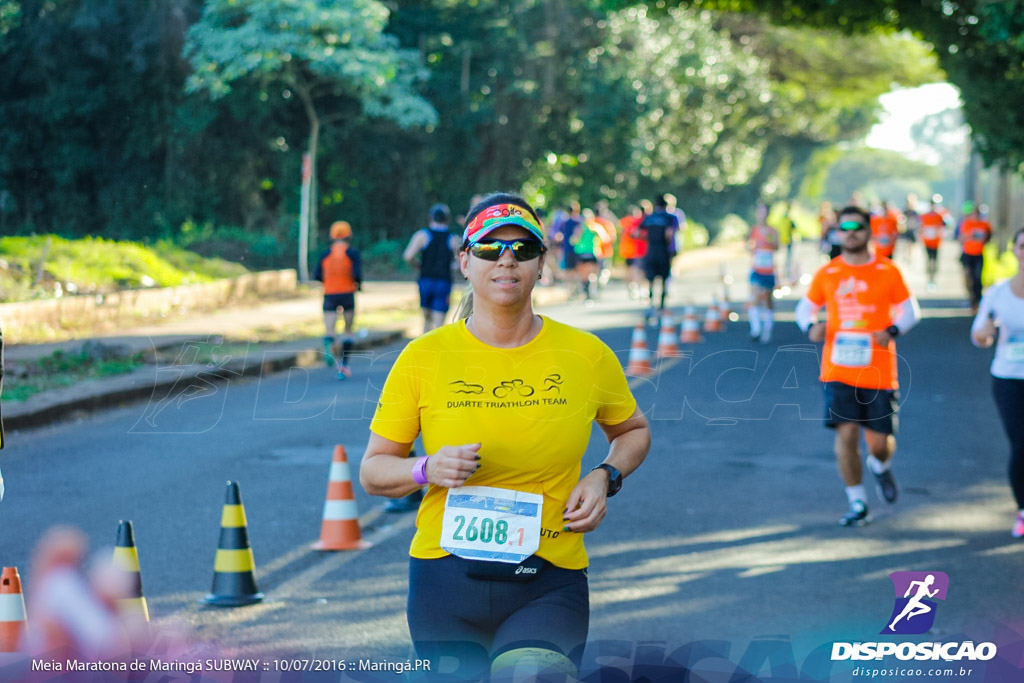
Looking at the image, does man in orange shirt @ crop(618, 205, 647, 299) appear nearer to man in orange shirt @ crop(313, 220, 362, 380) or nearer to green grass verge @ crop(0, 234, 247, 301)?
green grass verge @ crop(0, 234, 247, 301)

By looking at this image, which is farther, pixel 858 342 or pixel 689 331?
pixel 689 331

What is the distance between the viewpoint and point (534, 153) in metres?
40.8

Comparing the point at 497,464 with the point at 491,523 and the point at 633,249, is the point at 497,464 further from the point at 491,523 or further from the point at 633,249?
the point at 633,249

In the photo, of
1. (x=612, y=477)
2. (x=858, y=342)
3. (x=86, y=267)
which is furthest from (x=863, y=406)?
(x=86, y=267)

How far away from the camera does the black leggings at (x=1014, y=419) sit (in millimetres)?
8133

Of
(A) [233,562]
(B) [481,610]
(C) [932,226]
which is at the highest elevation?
(C) [932,226]

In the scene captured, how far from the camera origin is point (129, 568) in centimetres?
589

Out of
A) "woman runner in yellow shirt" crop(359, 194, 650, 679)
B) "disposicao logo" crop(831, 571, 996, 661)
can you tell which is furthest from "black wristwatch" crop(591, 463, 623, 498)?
"disposicao logo" crop(831, 571, 996, 661)

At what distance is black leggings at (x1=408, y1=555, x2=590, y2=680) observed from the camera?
11.8 feet

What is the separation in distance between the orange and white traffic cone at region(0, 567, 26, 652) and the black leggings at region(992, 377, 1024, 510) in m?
5.48

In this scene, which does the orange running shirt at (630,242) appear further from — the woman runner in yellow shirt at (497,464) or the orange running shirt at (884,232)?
the woman runner in yellow shirt at (497,464)

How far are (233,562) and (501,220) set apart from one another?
3.51 m

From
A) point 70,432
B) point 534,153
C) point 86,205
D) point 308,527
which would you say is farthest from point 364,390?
point 534,153

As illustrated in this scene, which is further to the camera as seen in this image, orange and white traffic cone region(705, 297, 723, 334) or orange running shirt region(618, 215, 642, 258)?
orange running shirt region(618, 215, 642, 258)
